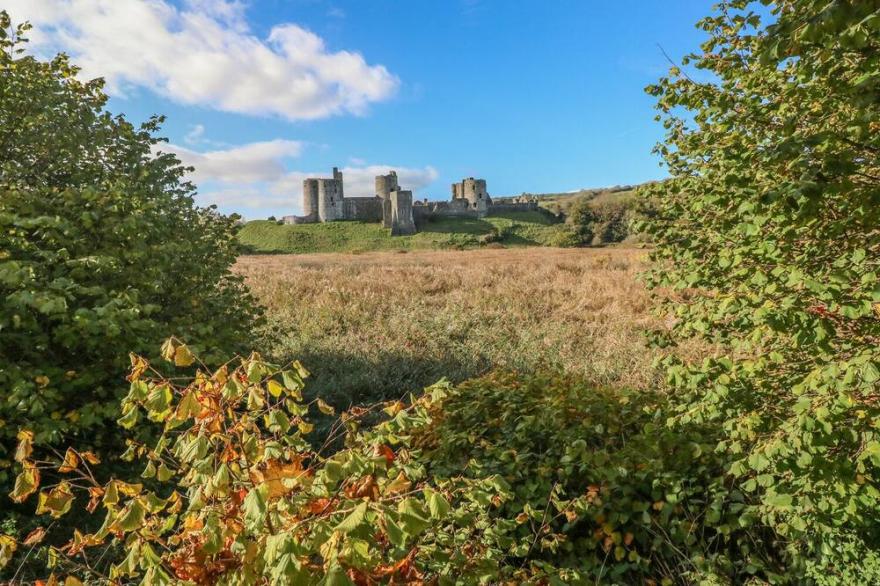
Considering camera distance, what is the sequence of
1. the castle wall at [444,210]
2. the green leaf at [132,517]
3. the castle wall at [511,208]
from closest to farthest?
the green leaf at [132,517] < the castle wall at [444,210] < the castle wall at [511,208]

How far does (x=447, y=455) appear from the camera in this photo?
569cm

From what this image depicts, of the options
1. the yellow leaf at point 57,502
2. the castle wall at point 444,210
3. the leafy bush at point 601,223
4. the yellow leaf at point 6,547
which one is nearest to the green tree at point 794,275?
the yellow leaf at point 57,502

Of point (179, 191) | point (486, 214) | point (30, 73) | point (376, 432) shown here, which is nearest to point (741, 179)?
point (376, 432)

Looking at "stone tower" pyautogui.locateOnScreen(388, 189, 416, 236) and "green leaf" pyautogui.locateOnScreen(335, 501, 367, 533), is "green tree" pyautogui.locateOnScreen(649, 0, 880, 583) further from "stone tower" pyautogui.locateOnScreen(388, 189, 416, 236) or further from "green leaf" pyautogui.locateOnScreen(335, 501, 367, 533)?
"stone tower" pyautogui.locateOnScreen(388, 189, 416, 236)

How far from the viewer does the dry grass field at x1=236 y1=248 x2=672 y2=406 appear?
963 cm

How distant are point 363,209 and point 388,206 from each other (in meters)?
8.30

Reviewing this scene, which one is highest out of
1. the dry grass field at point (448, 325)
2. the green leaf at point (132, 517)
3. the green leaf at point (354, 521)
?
the green leaf at point (354, 521)

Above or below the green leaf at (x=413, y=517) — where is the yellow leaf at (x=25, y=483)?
below

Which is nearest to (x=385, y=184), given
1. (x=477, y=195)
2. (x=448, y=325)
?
(x=477, y=195)

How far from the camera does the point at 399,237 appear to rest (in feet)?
202

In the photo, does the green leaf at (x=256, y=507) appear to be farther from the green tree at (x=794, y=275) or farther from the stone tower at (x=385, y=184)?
the stone tower at (x=385, y=184)

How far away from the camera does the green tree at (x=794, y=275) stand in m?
2.94

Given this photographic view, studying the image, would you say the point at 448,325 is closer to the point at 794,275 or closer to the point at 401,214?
the point at 794,275

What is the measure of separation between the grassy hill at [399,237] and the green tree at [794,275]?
162 feet
